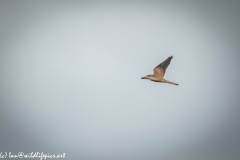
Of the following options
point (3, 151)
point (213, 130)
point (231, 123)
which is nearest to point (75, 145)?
point (3, 151)

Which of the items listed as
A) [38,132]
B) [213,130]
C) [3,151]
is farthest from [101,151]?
[213,130]

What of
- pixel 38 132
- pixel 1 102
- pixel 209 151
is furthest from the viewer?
pixel 1 102

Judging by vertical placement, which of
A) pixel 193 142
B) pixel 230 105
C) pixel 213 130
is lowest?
pixel 193 142

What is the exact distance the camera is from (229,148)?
54.3 meters

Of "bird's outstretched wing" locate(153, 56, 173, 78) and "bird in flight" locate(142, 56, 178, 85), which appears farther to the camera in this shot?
"bird's outstretched wing" locate(153, 56, 173, 78)

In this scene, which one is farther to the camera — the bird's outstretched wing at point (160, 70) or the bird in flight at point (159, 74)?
the bird's outstretched wing at point (160, 70)

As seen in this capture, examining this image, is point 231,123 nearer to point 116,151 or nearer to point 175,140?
point 175,140

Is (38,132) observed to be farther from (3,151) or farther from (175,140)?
(175,140)

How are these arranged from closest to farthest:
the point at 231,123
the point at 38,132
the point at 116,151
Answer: the point at 116,151 → the point at 38,132 → the point at 231,123

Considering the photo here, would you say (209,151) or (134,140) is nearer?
(209,151)

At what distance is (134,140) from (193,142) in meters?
15.5

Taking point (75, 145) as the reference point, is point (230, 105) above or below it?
above

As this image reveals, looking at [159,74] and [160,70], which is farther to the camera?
[160,70]

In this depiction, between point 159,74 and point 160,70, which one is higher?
point 160,70
